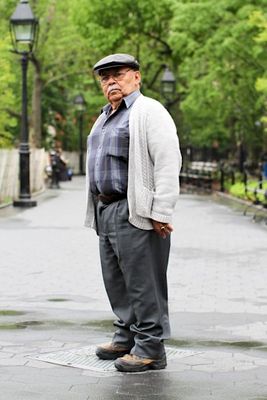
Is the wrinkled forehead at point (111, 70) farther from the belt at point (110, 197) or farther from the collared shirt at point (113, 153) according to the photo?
the belt at point (110, 197)

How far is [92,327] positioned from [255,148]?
4212 cm

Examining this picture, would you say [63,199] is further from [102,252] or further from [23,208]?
[102,252]

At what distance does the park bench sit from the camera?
4085 centimetres

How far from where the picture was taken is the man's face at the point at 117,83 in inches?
263

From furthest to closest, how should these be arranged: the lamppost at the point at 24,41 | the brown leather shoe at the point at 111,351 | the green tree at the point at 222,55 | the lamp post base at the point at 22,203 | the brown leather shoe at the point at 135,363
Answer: the green tree at the point at 222,55 → the lamppost at the point at 24,41 → the lamp post base at the point at 22,203 → the brown leather shoe at the point at 111,351 → the brown leather shoe at the point at 135,363

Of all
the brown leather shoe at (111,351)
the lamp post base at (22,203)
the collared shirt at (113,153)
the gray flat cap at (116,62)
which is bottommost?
the lamp post base at (22,203)

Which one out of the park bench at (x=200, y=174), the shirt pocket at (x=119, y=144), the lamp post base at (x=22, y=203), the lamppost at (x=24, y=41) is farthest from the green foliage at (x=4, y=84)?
the shirt pocket at (x=119, y=144)

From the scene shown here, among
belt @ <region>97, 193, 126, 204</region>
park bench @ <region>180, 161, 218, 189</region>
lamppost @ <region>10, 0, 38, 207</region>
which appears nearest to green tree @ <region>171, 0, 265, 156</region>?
park bench @ <region>180, 161, 218, 189</region>

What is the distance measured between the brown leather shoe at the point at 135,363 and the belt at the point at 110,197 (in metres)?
0.92

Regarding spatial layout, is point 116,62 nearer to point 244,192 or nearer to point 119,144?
point 119,144

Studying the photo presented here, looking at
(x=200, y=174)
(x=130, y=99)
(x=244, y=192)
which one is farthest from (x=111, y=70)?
(x=200, y=174)

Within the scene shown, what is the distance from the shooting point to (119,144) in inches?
259

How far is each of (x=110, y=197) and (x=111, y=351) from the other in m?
0.97

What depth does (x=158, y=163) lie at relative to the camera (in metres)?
6.43
